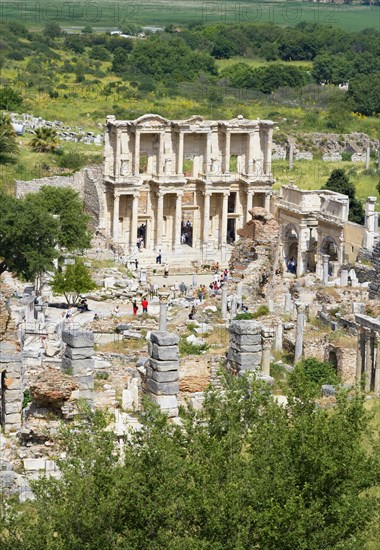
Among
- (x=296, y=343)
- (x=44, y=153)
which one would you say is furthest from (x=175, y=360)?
(x=44, y=153)

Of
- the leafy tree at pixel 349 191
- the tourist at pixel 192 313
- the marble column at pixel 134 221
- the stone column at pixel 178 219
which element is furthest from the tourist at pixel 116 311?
the leafy tree at pixel 349 191

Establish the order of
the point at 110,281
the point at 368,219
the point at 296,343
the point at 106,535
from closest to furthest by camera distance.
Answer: the point at 106,535, the point at 296,343, the point at 110,281, the point at 368,219

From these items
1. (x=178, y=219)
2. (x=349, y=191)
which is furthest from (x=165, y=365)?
(x=349, y=191)

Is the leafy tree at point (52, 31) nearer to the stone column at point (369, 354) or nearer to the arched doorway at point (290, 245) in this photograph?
the arched doorway at point (290, 245)

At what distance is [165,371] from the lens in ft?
106

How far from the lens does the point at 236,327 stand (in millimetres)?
34312

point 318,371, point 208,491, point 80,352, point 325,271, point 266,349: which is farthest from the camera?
point 325,271

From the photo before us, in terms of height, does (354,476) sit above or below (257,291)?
above

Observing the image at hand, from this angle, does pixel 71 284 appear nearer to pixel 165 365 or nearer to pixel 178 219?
pixel 178 219

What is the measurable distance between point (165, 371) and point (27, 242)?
2564cm

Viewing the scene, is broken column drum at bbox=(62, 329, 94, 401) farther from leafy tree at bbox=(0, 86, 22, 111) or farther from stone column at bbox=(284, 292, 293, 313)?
leafy tree at bbox=(0, 86, 22, 111)

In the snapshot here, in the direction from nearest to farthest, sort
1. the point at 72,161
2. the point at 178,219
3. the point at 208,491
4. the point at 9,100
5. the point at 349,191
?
the point at 208,491 < the point at 178,219 < the point at 349,191 < the point at 72,161 < the point at 9,100

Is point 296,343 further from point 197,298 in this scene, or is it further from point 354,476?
point 354,476

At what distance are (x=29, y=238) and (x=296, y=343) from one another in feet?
48.5
